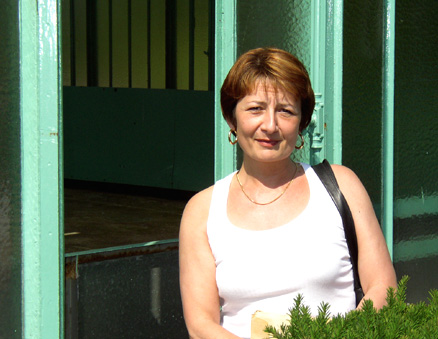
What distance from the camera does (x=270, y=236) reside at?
2.58 m

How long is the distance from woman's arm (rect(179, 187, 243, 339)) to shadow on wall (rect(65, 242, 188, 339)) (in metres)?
1.55

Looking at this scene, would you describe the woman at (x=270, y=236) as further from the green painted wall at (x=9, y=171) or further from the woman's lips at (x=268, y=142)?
the green painted wall at (x=9, y=171)

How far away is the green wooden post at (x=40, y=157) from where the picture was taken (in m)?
3.22

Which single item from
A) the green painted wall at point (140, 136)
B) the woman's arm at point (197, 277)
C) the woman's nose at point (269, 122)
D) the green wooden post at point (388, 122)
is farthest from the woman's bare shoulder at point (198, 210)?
the green painted wall at point (140, 136)

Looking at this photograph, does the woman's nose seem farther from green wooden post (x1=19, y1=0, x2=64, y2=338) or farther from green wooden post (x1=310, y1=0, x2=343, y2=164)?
green wooden post (x1=310, y1=0, x2=343, y2=164)

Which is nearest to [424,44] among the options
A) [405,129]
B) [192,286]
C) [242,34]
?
[405,129]

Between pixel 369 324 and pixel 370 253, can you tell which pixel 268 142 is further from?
pixel 369 324

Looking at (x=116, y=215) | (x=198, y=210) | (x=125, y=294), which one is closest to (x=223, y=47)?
(x=125, y=294)

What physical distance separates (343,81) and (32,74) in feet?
5.66

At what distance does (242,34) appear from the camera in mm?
4078

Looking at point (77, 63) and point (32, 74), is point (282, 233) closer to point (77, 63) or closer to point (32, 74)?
point (32, 74)

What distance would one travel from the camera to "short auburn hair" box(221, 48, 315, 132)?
259 centimetres

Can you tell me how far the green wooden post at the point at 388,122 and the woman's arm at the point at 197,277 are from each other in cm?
215

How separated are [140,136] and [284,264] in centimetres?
824
